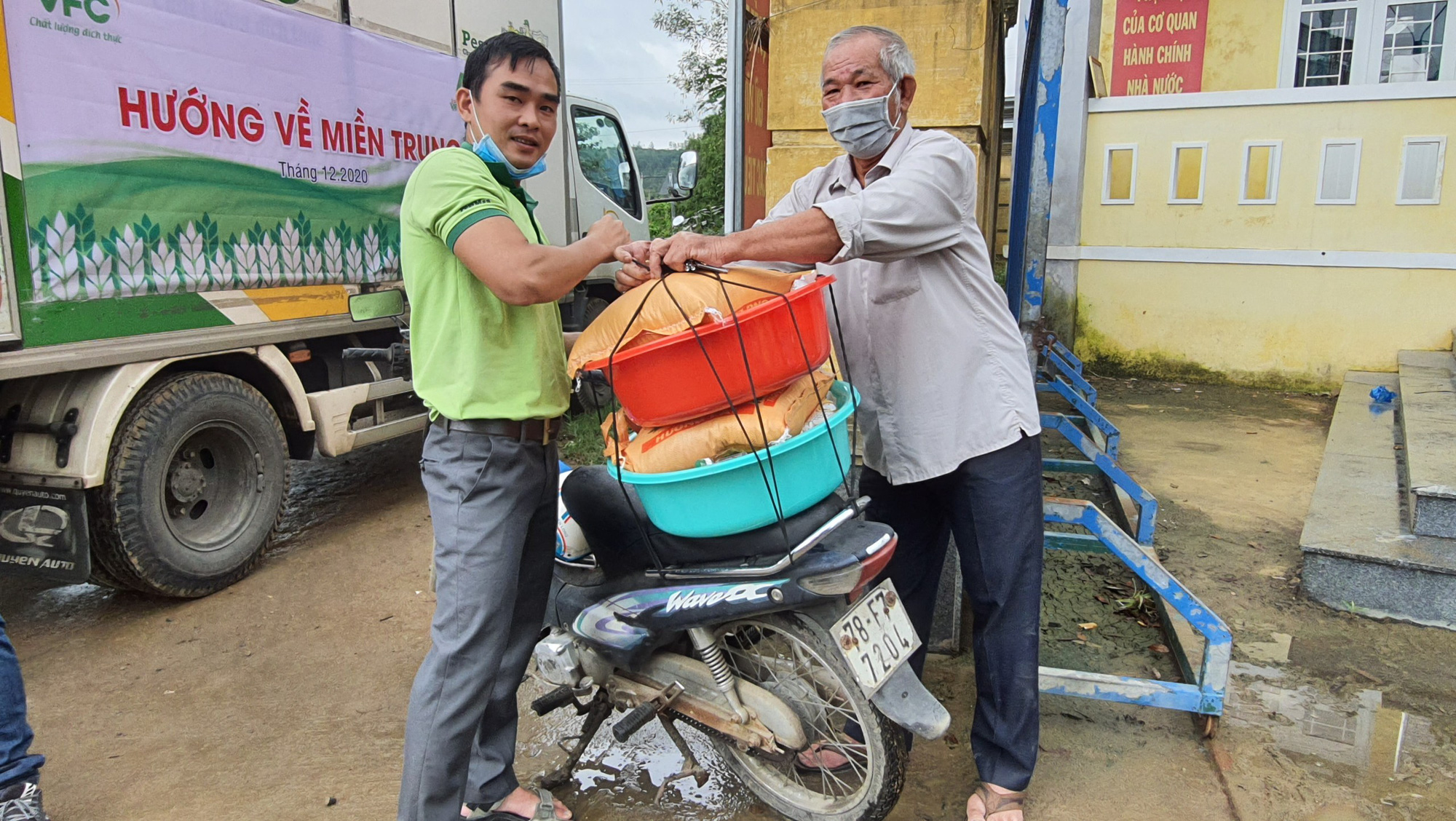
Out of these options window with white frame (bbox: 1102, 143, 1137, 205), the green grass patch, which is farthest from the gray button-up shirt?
window with white frame (bbox: 1102, 143, 1137, 205)

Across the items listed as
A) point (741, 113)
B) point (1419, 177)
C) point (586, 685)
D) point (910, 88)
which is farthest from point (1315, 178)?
point (586, 685)

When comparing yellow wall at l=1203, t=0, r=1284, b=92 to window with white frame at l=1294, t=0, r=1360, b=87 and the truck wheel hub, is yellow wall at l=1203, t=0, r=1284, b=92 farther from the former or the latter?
the truck wheel hub

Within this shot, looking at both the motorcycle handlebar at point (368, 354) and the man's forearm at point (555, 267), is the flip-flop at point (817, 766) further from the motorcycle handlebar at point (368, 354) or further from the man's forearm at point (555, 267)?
the motorcycle handlebar at point (368, 354)

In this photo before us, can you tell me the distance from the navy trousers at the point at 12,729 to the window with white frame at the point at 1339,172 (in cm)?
870

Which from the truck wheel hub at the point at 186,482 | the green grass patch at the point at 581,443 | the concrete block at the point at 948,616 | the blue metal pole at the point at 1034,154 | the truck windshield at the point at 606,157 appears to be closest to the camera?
the concrete block at the point at 948,616

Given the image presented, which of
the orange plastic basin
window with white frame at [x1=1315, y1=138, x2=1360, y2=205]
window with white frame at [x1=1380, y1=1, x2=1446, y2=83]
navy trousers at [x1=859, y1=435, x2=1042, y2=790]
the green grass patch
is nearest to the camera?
the orange plastic basin

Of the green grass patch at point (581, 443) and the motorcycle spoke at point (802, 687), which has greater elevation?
the motorcycle spoke at point (802, 687)

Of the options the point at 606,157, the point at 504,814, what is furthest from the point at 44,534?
the point at 606,157

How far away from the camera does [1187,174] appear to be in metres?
7.91

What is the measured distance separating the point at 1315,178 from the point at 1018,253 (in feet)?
15.5

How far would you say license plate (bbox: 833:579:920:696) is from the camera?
6.72 feet

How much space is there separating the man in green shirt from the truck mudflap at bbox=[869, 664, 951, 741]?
0.88 m

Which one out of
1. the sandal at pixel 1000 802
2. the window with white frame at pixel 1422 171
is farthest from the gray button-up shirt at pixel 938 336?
the window with white frame at pixel 1422 171

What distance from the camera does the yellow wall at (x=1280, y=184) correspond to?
7.19 metres
